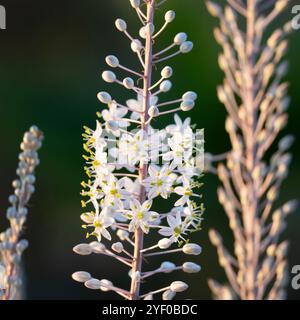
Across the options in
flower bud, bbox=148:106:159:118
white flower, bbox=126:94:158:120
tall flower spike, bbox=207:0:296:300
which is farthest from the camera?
tall flower spike, bbox=207:0:296:300

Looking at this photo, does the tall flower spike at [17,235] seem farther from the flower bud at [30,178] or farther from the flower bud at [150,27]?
the flower bud at [150,27]

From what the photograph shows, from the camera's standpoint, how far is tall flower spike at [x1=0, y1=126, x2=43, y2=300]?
1178 mm

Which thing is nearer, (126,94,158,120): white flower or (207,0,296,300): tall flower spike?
(126,94,158,120): white flower

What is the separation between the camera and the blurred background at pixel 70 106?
4191 millimetres

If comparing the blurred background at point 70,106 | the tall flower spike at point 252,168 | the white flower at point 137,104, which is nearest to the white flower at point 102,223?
the white flower at point 137,104

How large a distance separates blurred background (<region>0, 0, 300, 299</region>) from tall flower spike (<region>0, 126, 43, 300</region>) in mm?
2757

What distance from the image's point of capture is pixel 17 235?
4.05 ft

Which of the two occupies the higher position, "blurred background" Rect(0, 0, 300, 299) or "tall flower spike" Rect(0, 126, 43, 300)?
"blurred background" Rect(0, 0, 300, 299)

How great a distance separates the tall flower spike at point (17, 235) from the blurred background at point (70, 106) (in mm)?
2757

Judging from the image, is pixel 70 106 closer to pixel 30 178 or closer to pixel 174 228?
pixel 30 178

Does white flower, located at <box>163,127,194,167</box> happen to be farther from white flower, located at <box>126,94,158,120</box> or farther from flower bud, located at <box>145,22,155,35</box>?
flower bud, located at <box>145,22,155,35</box>

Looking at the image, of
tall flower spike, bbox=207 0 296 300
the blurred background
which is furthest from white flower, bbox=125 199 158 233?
the blurred background

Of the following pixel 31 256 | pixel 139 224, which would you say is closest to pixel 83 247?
pixel 139 224
